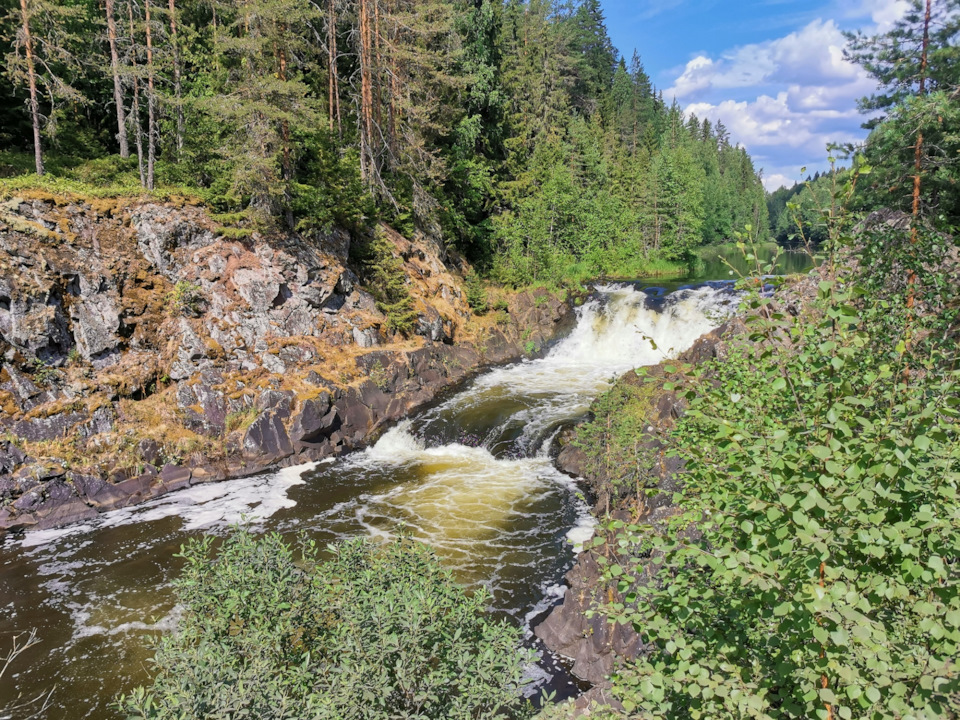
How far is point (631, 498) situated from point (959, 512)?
8.65m

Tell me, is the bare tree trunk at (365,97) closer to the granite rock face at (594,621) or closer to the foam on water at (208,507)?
the foam on water at (208,507)

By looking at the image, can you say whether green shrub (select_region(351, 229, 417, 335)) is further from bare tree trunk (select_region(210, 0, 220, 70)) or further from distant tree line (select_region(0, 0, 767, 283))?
bare tree trunk (select_region(210, 0, 220, 70))

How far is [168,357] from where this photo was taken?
15.9m

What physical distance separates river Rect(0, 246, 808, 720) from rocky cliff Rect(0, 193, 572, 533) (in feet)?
3.10

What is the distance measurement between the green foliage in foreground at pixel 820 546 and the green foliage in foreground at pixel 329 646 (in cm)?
170

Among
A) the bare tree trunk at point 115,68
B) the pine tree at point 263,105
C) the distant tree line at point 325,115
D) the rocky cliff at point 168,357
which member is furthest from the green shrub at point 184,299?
the bare tree trunk at point 115,68

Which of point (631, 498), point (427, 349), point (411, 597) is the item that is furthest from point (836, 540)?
point (427, 349)

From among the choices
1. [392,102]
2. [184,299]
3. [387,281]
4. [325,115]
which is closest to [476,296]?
[387,281]

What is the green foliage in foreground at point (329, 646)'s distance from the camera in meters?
4.05

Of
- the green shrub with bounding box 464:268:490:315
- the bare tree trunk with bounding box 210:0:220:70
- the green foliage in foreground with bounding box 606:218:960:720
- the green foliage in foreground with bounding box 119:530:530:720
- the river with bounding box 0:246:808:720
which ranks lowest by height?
the river with bounding box 0:246:808:720

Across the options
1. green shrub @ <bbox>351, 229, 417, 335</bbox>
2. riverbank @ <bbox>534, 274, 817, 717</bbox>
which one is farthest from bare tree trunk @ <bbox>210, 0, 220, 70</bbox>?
→ riverbank @ <bbox>534, 274, 817, 717</bbox>

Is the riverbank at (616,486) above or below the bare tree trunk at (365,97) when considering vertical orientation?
below

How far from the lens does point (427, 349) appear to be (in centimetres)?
2048

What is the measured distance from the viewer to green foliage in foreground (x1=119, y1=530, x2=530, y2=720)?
13.3ft
